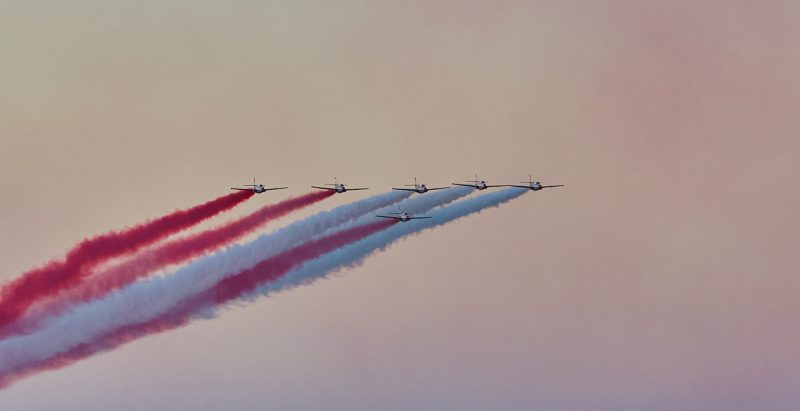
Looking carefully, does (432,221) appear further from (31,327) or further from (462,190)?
(31,327)

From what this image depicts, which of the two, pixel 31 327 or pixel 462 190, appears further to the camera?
pixel 462 190

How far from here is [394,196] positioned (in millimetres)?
96812

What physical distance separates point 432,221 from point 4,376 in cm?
2578

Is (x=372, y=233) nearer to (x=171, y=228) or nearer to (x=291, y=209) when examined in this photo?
(x=291, y=209)

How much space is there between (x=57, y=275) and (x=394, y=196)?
19.9 meters

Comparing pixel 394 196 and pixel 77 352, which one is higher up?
pixel 394 196

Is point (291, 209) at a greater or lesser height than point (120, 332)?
greater

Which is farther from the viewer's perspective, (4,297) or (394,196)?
(394,196)

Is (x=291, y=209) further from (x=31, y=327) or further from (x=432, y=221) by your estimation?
(x=31, y=327)

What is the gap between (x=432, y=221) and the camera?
96.6 meters

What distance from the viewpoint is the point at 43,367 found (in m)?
89.2

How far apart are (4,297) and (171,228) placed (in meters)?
9.84

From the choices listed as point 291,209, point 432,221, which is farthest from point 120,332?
point 432,221

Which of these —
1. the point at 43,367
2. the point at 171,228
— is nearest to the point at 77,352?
the point at 43,367
